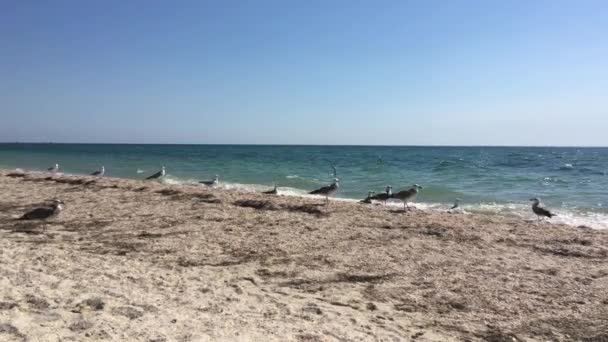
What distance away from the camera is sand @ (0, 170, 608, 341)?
500cm

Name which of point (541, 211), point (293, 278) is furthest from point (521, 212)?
point (293, 278)

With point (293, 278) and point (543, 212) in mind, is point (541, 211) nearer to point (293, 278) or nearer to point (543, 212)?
point (543, 212)

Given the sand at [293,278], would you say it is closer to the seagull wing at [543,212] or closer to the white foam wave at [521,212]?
the seagull wing at [543,212]

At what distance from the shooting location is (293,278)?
6953mm

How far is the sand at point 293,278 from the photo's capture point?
16.4 feet

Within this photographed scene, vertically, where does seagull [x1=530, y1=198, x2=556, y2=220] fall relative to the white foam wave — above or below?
above

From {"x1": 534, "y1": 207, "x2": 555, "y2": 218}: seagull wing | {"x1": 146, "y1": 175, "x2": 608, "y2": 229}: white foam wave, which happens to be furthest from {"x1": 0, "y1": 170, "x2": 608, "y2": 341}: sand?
{"x1": 146, "y1": 175, "x2": 608, "y2": 229}: white foam wave

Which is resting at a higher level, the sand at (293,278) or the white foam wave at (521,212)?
the sand at (293,278)

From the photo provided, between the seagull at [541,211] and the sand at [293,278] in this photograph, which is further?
the seagull at [541,211]

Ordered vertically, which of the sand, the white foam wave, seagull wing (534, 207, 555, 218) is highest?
seagull wing (534, 207, 555, 218)

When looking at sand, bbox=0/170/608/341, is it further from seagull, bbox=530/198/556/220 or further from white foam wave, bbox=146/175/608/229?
white foam wave, bbox=146/175/608/229

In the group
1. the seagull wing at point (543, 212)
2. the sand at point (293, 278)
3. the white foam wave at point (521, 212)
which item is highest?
the seagull wing at point (543, 212)

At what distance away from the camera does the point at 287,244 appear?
8.91 m

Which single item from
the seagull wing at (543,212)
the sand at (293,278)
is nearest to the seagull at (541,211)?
the seagull wing at (543,212)
